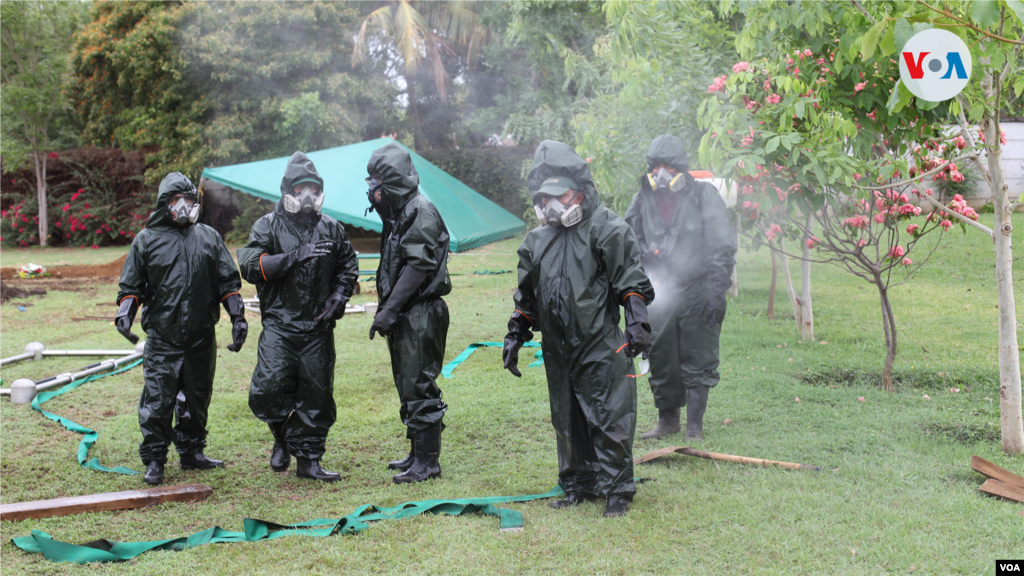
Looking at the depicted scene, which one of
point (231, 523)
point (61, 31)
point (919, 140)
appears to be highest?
point (61, 31)

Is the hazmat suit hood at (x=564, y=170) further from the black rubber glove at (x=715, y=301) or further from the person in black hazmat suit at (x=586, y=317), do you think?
the black rubber glove at (x=715, y=301)

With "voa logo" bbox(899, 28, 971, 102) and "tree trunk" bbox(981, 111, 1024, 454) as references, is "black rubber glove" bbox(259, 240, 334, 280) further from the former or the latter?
"tree trunk" bbox(981, 111, 1024, 454)

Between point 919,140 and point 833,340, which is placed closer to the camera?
point 919,140

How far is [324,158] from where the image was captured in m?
17.2

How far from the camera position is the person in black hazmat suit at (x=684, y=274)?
14.5 ft

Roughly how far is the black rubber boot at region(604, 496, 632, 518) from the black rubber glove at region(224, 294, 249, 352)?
215 cm

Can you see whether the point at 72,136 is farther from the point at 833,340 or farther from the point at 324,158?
the point at 833,340

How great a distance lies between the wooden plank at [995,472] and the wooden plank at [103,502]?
381cm

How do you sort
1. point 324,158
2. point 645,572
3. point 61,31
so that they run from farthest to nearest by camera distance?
point 61,31 → point 324,158 → point 645,572

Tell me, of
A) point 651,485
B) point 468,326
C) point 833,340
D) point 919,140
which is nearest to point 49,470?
point 651,485

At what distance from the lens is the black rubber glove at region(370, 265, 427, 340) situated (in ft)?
12.8

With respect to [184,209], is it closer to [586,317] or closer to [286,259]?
[286,259]

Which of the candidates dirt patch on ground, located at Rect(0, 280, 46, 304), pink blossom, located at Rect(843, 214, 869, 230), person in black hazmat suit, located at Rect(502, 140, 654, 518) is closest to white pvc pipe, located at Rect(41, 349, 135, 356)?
dirt patch on ground, located at Rect(0, 280, 46, 304)

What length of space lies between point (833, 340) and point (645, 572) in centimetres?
520
